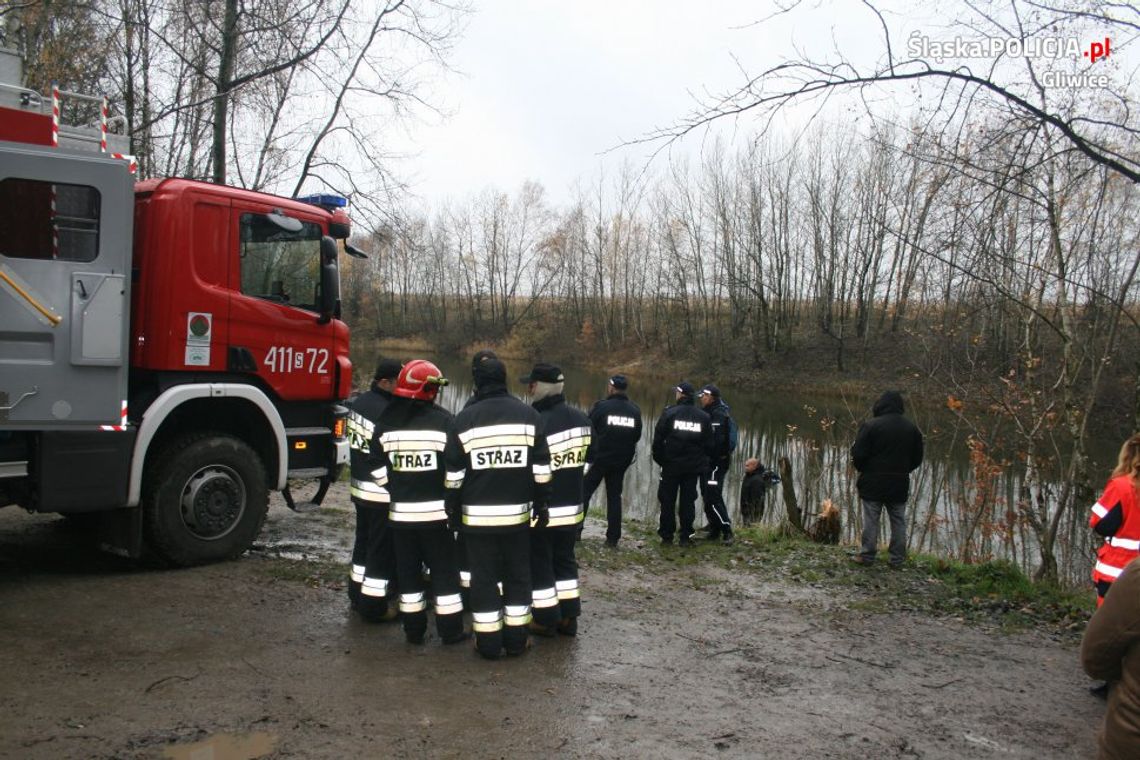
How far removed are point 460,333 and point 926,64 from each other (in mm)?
63291

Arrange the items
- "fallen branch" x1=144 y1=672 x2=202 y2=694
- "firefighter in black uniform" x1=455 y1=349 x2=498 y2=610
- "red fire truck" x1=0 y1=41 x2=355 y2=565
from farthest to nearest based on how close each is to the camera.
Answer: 1. "red fire truck" x1=0 y1=41 x2=355 y2=565
2. "firefighter in black uniform" x1=455 y1=349 x2=498 y2=610
3. "fallen branch" x1=144 y1=672 x2=202 y2=694

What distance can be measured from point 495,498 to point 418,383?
92 centimetres

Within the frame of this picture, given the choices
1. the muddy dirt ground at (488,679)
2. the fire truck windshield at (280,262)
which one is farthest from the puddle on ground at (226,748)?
the fire truck windshield at (280,262)

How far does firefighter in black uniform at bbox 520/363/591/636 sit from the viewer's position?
5.69m

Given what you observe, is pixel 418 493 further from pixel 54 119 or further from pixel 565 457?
pixel 54 119

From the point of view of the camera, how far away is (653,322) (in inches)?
2271

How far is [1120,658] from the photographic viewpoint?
3.08 meters

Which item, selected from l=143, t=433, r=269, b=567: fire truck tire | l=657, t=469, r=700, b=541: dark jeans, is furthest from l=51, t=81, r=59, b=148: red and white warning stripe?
l=657, t=469, r=700, b=541: dark jeans

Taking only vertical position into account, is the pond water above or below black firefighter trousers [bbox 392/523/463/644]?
below

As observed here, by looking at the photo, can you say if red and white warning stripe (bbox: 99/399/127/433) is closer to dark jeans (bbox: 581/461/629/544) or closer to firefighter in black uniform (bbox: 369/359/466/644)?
firefighter in black uniform (bbox: 369/359/466/644)

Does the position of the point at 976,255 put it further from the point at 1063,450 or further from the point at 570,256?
the point at 570,256

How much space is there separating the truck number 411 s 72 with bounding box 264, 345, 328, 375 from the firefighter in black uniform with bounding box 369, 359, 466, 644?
7.22ft

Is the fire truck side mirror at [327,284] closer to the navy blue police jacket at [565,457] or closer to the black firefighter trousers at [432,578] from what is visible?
the navy blue police jacket at [565,457]

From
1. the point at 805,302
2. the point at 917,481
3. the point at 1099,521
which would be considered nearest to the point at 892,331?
the point at 805,302
